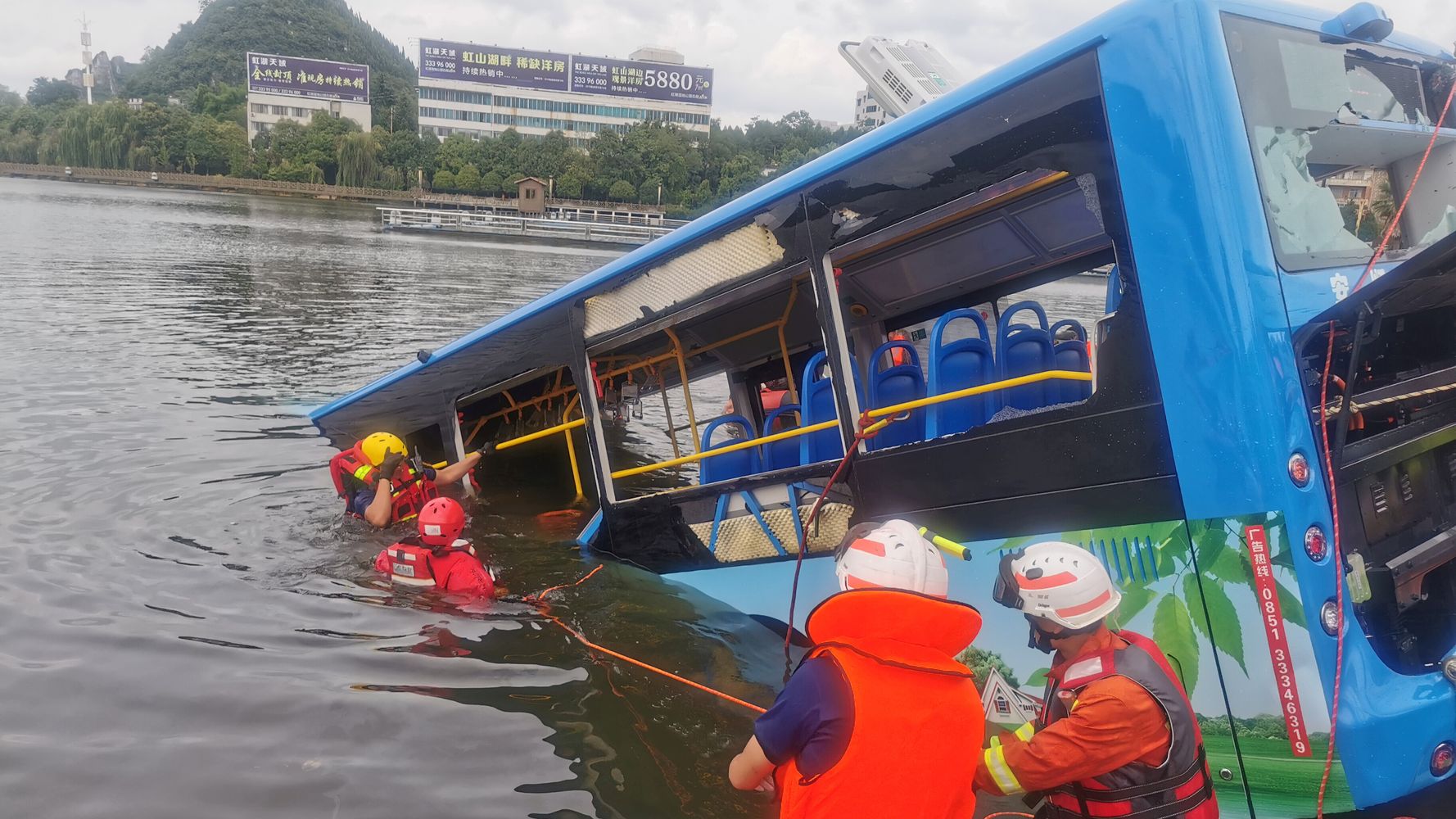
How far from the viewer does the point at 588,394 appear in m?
6.32

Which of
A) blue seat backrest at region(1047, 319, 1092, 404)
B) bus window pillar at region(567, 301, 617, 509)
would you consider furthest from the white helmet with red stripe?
bus window pillar at region(567, 301, 617, 509)

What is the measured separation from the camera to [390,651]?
5812 millimetres

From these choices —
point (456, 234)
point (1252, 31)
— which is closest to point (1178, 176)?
point (1252, 31)

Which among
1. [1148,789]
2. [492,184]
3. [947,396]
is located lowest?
[1148,789]

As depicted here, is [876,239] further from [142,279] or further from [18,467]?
[142,279]

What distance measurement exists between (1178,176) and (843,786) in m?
2.36

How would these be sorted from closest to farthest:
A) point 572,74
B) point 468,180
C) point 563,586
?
point 563,586, point 468,180, point 572,74

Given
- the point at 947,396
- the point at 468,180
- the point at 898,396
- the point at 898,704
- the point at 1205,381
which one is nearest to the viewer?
the point at 898,704

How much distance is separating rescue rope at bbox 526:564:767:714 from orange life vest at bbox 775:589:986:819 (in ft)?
7.17

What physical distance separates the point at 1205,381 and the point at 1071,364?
6.69 ft

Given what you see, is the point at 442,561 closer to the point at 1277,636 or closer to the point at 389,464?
the point at 389,464

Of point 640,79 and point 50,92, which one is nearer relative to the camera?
point 640,79

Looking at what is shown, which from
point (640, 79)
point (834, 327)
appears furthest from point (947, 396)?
point (640, 79)

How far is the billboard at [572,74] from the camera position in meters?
107
